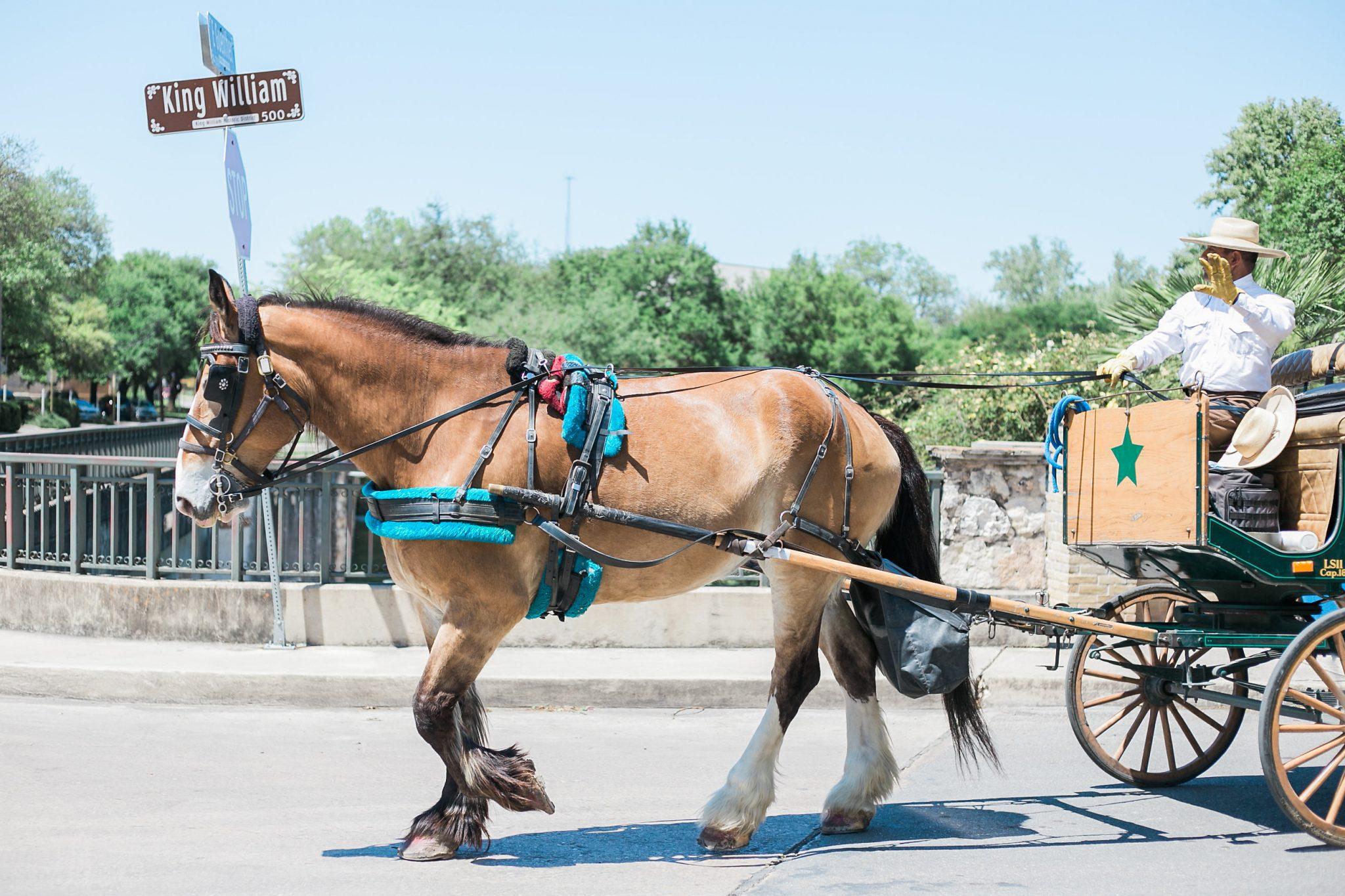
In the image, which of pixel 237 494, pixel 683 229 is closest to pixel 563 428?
pixel 237 494

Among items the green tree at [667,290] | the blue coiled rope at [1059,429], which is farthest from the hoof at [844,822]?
the green tree at [667,290]

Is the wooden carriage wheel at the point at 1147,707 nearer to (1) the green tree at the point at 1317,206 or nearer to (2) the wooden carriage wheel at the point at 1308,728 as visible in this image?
(2) the wooden carriage wheel at the point at 1308,728

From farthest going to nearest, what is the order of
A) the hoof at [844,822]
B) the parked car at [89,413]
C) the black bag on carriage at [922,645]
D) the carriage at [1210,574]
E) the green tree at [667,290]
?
1. the parked car at [89,413]
2. the green tree at [667,290]
3. the hoof at [844,822]
4. the black bag on carriage at [922,645]
5. the carriage at [1210,574]

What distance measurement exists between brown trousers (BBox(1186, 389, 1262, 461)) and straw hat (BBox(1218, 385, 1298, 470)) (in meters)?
0.07

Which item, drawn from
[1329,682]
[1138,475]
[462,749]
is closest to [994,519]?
[1138,475]

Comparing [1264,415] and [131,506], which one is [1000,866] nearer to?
[1264,415]

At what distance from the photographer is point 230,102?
300 inches

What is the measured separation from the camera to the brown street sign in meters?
7.52

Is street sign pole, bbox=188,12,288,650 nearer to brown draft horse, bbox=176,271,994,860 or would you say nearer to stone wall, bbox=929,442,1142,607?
brown draft horse, bbox=176,271,994,860

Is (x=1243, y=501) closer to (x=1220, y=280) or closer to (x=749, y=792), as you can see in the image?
(x=1220, y=280)

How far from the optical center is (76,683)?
757 cm

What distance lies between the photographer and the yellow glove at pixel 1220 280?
5.46 metres

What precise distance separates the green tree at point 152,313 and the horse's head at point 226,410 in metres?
70.1

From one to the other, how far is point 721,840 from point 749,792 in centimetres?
23
